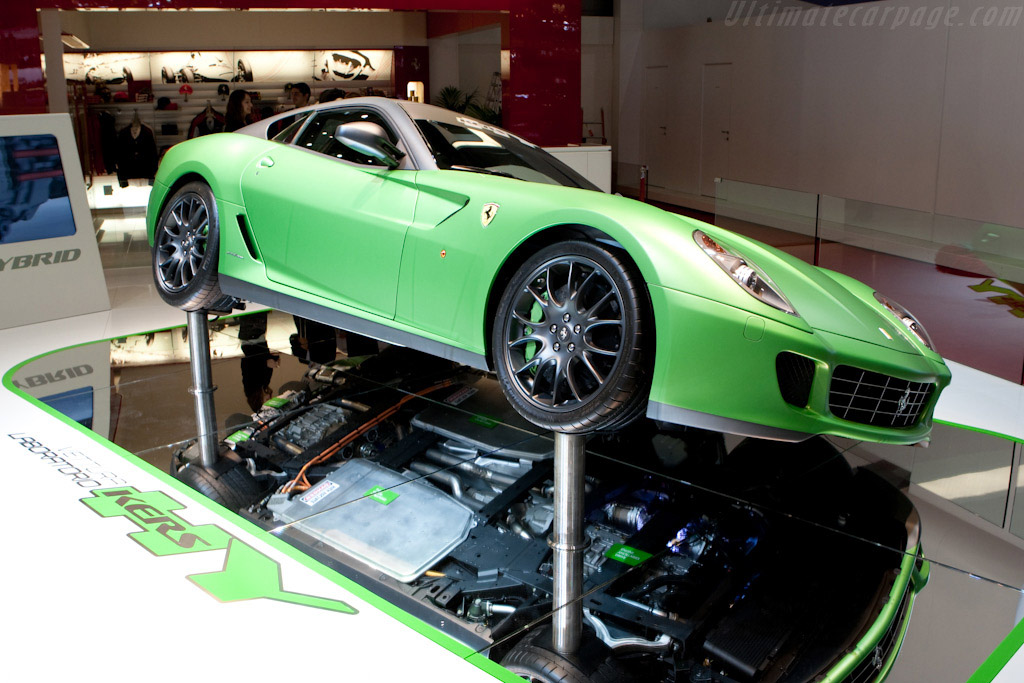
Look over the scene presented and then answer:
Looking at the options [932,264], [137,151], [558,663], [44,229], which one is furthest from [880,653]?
[137,151]

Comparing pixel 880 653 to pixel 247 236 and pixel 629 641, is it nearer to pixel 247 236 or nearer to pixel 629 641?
pixel 629 641

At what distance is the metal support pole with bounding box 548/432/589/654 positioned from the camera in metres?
2.65

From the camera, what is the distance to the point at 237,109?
29.2 ft

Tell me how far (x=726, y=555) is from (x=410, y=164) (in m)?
1.80

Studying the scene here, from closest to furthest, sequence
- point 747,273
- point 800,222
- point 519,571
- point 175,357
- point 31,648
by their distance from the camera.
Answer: point 31,648 → point 747,273 → point 519,571 → point 175,357 → point 800,222

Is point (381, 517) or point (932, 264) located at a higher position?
point (932, 264)

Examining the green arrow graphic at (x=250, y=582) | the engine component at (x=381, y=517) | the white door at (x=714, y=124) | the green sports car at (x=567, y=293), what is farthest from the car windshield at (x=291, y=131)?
the white door at (x=714, y=124)

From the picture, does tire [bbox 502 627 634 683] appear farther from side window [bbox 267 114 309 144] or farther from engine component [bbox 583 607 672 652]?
side window [bbox 267 114 309 144]

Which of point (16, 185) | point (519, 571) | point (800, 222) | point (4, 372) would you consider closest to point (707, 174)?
point (800, 222)

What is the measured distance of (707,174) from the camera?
14.2 metres

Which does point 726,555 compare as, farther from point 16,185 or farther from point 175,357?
point 16,185

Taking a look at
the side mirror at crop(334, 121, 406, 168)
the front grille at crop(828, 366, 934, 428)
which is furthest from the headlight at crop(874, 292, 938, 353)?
the side mirror at crop(334, 121, 406, 168)

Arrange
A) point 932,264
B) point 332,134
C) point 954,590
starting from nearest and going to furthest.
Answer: point 954,590 → point 332,134 → point 932,264

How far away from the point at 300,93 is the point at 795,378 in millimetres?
7666
